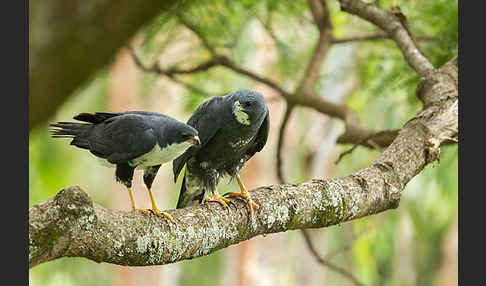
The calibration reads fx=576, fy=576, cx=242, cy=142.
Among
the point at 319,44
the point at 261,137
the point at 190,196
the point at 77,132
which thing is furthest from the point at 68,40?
the point at 319,44

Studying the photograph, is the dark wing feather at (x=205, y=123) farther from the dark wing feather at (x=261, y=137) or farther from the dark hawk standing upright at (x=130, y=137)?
the dark hawk standing upright at (x=130, y=137)

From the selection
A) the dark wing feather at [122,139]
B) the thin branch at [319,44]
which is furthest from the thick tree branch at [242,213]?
the thin branch at [319,44]

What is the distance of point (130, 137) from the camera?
122 inches

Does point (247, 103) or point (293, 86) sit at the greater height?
point (293, 86)

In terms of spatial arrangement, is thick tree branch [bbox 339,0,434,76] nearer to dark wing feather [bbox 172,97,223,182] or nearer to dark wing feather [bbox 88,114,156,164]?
dark wing feather [bbox 172,97,223,182]

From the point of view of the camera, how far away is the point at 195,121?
151 inches

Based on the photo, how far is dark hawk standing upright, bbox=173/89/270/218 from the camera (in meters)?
3.60

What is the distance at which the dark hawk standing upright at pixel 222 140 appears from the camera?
3600mm

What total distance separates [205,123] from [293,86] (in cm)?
649

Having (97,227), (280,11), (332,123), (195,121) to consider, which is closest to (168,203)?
(332,123)

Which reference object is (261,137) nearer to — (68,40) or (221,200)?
(221,200)

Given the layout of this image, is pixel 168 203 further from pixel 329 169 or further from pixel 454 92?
pixel 454 92

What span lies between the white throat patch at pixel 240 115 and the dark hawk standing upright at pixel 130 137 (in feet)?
1.66

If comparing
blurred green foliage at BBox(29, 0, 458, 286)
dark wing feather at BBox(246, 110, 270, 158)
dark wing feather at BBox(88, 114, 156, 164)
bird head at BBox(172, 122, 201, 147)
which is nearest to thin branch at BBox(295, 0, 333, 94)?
blurred green foliage at BBox(29, 0, 458, 286)
